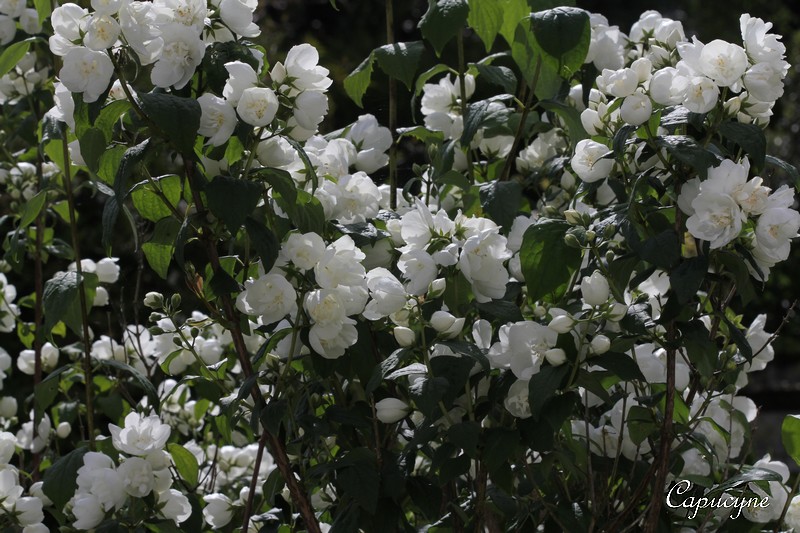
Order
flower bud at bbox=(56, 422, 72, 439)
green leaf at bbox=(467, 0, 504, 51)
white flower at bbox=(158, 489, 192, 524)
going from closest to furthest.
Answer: white flower at bbox=(158, 489, 192, 524) → green leaf at bbox=(467, 0, 504, 51) → flower bud at bbox=(56, 422, 72, 439)

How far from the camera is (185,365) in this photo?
6.92ft

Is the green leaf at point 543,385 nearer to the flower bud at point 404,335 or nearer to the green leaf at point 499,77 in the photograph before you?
the flower bud at point 404,335

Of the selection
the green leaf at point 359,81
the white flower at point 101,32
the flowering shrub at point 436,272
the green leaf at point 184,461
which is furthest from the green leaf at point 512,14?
the green leaf at point 184,461

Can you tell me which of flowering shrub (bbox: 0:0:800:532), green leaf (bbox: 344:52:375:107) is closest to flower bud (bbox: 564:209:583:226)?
flowering shrub (bbox: 0:0:800:532)

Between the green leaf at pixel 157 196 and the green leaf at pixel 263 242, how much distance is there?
19 centimetres

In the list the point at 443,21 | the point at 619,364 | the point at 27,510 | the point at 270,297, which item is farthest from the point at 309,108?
the point at 27,510

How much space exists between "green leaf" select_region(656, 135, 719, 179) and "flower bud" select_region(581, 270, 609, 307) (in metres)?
0.22

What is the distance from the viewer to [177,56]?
56.5 inches

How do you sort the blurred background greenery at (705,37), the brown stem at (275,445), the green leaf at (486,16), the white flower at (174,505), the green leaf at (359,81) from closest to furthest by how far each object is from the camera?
the brown stem at (275,445) < the white flower at (174,505) < the green leaf at (486,16) < the green leaf at (359,81) < the blurred background greenery at (705,37)

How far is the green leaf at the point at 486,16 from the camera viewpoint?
6.13ft

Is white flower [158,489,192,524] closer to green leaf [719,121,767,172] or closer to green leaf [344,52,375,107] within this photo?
green leaf [344,52,375,107]

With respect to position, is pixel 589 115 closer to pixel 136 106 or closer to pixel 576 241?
pixel 576 241

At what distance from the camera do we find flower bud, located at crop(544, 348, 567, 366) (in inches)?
57.5

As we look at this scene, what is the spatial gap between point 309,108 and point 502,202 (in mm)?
455
